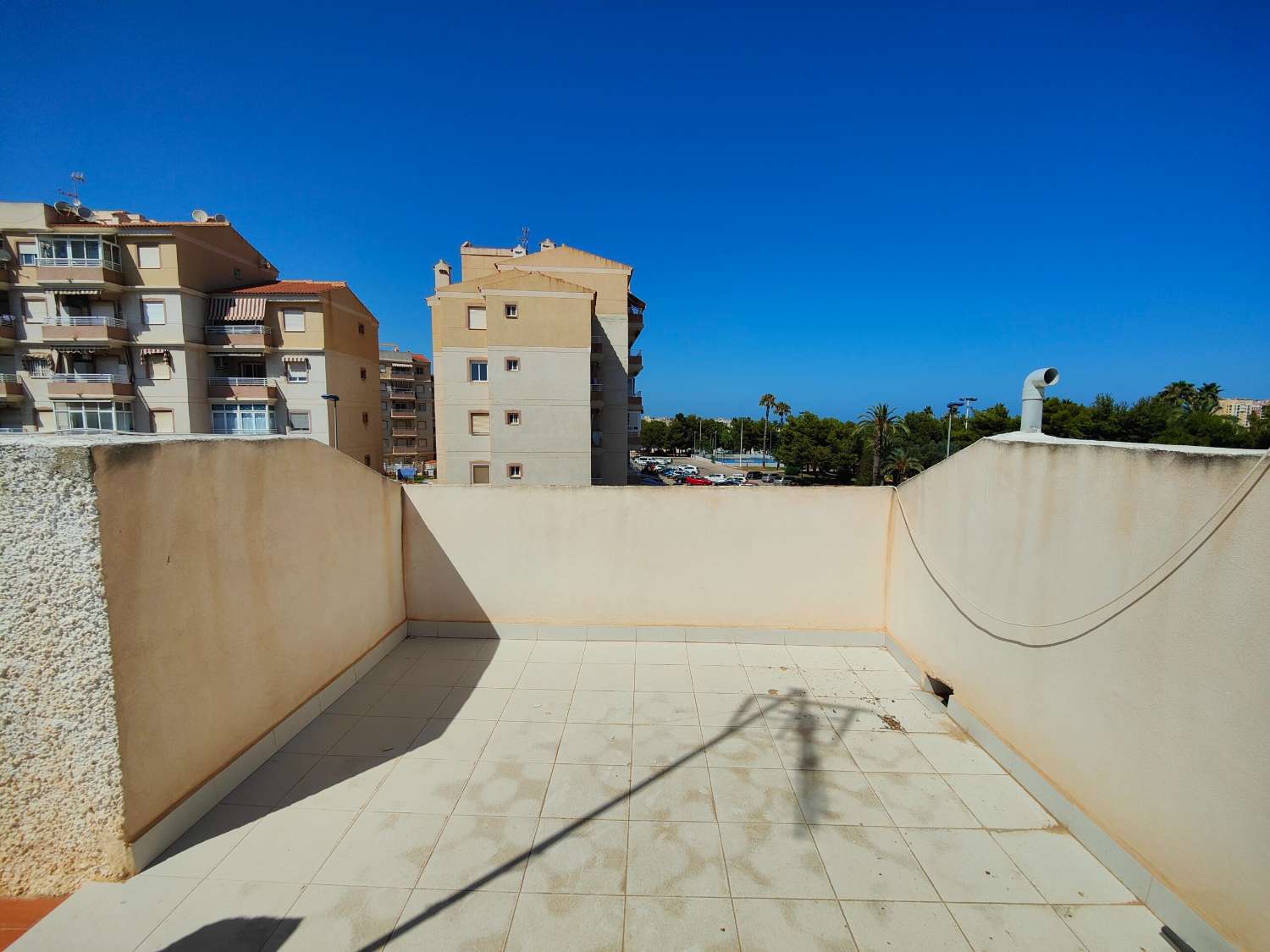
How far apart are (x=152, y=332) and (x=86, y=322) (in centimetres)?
253

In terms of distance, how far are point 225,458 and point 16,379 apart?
32390 mm

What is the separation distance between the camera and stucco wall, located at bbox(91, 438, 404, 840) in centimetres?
273

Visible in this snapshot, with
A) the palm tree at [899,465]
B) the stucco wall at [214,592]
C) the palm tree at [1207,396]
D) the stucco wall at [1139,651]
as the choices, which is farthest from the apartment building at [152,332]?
the palm tree at [1207,396]

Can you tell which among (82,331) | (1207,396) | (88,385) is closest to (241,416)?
(88,385)

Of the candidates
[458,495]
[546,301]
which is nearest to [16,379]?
[546,301]

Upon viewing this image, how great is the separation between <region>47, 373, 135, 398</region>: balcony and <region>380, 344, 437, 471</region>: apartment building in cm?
2307

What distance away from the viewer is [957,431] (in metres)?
44.6

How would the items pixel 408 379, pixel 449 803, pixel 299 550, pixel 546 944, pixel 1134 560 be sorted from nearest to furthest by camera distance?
pixel 546 944 < pixel 1134 560 < pixel 449 803 < pixel 299 550 < pixel 408 379

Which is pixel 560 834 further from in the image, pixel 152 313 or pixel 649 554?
pixel 152 313

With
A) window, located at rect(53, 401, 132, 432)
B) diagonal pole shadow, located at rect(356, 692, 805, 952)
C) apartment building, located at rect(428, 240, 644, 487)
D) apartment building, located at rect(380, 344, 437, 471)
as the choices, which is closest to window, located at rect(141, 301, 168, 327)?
window, located at rect(53, 401, 132, 432)

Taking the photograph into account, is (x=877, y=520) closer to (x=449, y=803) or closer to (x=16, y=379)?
(x=449, y=803)

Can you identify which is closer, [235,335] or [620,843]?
[620,843]

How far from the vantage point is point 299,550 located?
4137 millimetres

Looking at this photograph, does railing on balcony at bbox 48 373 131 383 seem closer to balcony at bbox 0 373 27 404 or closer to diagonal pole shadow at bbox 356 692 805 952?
balcony at bbox 0 373 27 404
